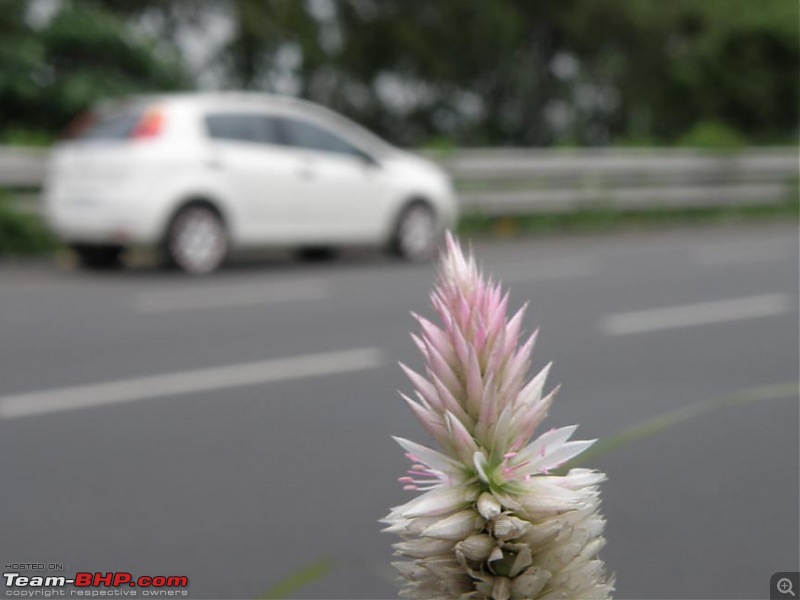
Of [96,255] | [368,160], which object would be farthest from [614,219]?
[96,255]

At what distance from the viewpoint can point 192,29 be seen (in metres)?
25.5

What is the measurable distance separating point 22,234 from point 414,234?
13.6 feet

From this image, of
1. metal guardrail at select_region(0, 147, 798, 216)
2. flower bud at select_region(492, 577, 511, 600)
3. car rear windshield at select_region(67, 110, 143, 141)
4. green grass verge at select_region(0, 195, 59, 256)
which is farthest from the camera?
metal guardrail at select_region(0, 147, 798, 216)

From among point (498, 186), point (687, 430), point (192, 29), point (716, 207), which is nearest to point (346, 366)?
point (687, 430)

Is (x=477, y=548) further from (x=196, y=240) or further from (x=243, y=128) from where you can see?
(x=243, y=128)

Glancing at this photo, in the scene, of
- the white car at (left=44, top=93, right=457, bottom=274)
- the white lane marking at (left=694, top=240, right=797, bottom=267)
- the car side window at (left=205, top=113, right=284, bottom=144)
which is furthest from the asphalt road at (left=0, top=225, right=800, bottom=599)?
the white lane marking at (left=694, top=240, right=797, bottom=267)

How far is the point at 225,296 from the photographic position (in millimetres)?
12016

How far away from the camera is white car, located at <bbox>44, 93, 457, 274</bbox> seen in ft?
43.8

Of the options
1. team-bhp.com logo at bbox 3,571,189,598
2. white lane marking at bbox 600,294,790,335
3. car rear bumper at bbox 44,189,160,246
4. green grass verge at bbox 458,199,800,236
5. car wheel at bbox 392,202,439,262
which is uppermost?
green grass verge at bbox 458,199,800,236

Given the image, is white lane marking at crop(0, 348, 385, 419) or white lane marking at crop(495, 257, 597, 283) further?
white lane marking at crop(495, 257, 597, 283)

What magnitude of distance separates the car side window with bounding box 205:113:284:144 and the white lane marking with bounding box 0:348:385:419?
540cm

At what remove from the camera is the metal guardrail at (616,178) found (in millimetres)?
19344

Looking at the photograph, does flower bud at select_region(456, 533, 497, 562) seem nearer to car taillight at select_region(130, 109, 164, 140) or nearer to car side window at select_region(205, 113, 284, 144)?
car taillight at select_region(130, 109, 164, 140)

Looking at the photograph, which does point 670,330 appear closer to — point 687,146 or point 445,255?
point 445,255
